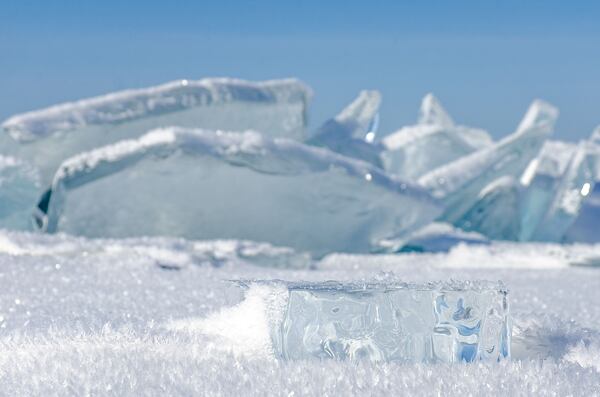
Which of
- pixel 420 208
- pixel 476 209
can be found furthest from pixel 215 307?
pixel 476 209

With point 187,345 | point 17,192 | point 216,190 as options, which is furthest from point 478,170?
point 187,345

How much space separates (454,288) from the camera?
0.94 meters

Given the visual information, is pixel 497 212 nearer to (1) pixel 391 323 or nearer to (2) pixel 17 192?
(2) pixel 17 192

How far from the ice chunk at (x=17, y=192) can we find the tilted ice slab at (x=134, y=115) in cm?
9

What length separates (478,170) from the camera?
160 inches

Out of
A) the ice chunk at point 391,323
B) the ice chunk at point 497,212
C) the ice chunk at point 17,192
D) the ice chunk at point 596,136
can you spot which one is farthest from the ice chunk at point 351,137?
the ice chunk at point 391,323

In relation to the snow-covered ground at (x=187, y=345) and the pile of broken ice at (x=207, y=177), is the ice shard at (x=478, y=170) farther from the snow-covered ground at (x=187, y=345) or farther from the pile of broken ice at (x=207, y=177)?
the snow-covered ground at (x=187, y=345)

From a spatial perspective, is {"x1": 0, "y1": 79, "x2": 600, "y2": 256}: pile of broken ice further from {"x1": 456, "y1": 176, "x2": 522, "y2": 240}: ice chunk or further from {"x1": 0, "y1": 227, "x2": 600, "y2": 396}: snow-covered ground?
{"x1": 0, "y1": 227, "x2": 600, "y2": 396}: snow-covered ground

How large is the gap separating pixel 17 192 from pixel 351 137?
1.51 meters

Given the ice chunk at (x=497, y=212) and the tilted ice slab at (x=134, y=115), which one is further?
the ice chunk at (x=497, y=212)

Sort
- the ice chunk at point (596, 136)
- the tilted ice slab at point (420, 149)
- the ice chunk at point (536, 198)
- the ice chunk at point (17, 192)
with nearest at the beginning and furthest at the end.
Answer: the ice chunk at point (17, 192) → the ice chunk at point (536, 198) → the tilted ice slab at point (420, 149) → the ice chunk at point (596, 136)

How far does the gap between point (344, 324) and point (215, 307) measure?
629mm

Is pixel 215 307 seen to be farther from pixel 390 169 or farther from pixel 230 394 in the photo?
pixel 390 169

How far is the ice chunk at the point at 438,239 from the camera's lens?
3666 millimetres
